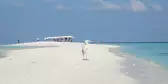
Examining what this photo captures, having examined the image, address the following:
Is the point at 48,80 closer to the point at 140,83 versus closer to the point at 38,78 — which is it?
the point at 38,78

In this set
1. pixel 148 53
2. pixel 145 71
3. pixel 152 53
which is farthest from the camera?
pixel 152 53

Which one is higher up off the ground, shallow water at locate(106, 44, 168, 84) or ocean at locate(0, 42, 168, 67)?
shallow water at locate(106, 44, 168, 84)

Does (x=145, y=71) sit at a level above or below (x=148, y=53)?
above

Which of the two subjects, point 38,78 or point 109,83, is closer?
point 109,83

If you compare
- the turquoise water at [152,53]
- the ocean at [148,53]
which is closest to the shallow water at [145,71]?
the ocean at [148,53]

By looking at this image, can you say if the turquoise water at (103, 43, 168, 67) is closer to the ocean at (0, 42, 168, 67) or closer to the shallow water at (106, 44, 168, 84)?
the ocean at (0, 42, 168, 67)

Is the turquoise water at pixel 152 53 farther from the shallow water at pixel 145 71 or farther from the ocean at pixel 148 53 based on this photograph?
the shallow water at pixel 145 71

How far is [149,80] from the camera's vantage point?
12.0m

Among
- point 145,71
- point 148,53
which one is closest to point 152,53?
point 148,53

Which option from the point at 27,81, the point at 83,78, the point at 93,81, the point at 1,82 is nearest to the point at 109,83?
the point at 93,81

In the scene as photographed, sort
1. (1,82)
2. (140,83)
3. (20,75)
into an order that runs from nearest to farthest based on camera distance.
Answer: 1. (1,82)
2. (140,83)
3. (20,75)

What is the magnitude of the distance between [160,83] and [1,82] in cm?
572

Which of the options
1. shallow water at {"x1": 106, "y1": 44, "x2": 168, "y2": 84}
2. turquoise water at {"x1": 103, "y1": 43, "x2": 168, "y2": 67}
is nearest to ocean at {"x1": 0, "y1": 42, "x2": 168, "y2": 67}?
turquoise water at {"x1": 103, "y1": 43, "x2": 168, "y2": 67}

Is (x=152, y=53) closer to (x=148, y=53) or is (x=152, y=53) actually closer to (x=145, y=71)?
(x=148, y=53)
